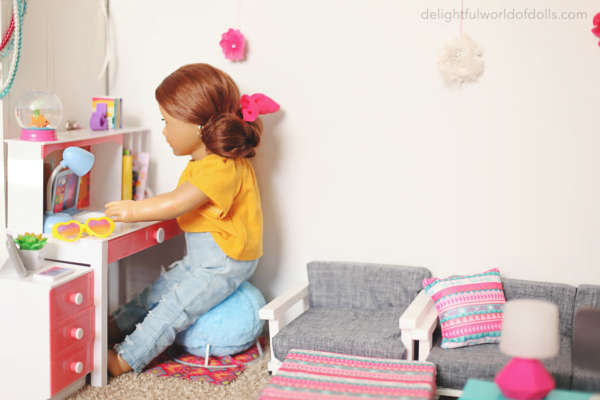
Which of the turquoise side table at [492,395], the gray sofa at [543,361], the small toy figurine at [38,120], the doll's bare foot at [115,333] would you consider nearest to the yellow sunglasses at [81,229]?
the small toy figurine at [38,120]

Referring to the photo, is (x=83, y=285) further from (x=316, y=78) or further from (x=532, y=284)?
(x=532, y=284)

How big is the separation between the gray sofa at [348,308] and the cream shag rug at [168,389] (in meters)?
0.13

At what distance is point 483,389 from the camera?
1684mm

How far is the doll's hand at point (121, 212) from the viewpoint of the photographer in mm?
2270

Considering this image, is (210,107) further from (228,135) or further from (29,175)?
(29,175)

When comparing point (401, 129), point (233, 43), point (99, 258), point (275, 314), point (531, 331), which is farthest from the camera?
point (233, 43)

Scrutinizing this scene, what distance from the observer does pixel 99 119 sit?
259 centimetres

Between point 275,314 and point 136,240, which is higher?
point 136,240

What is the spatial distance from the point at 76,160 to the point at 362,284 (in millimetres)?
1289

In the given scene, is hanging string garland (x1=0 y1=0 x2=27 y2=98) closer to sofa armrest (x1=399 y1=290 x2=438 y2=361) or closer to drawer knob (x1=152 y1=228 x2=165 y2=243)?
drawer knob (x1=152 y1=228 x2=165 y2=243)

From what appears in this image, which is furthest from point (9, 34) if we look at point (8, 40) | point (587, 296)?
point (587, 296)

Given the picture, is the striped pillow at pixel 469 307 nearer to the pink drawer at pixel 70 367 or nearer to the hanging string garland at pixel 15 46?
the pink drawer at pixel 70 367

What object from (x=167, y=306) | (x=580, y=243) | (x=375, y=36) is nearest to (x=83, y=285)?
(x=167, y=306)

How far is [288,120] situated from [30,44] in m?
1.12
